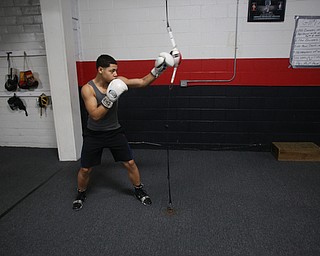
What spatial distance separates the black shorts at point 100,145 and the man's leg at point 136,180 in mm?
62

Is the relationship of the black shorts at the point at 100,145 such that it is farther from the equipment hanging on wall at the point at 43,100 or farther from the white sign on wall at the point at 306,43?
the white sign on wall at the point at 306,43

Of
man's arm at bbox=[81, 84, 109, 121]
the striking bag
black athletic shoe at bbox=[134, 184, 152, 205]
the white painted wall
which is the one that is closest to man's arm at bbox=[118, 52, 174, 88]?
man's arm at bbox=[81, 84, 109, 121]

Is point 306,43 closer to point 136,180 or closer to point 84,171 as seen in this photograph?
point 136,180

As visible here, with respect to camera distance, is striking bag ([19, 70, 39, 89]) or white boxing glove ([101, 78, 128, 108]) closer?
white boxing glove ([101, 78, 128, 108])

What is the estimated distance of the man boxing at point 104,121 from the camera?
202 centimetres

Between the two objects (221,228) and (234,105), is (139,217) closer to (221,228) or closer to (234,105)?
(221,228)

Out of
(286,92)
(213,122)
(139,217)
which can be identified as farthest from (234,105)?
(139,217)

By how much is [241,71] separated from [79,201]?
253 centimetres

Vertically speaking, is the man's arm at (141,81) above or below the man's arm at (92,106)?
above

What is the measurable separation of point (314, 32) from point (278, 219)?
7.86ft

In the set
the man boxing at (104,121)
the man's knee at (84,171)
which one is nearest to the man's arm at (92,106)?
the man boxing at (104,121)

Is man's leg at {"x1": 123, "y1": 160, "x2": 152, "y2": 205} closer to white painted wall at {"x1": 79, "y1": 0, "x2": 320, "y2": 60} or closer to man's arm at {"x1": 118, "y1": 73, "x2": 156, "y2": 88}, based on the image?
man's arm at {"x1": 118, "y1": 73, "x2": 156, "y2": 88}

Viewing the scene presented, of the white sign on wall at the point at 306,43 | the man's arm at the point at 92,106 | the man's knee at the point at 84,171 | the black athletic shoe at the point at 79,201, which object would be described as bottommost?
the black athletic shoe at the point at 79,201

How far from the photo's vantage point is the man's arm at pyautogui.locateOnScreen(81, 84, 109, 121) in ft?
6.45
